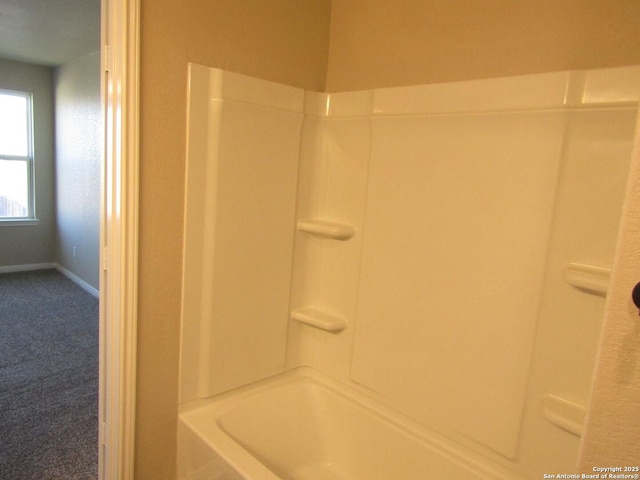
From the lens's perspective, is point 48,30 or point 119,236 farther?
point 48,30

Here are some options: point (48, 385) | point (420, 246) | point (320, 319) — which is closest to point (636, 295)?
point (420, 246)

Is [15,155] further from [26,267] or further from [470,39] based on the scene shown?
[470,39]

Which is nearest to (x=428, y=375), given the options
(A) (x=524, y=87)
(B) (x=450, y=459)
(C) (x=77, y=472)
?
(B) (x=450, y=459)

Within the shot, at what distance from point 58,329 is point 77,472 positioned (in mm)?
1942

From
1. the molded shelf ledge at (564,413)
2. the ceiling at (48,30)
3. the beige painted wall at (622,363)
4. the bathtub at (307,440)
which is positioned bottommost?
the bathtub at (307,440)

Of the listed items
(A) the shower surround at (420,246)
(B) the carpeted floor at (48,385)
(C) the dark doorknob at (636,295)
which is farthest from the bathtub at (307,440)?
(C) the dark doorknob at (636,295)

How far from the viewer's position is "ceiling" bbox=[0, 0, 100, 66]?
120 inches

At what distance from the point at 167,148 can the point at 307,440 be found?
1417 mm

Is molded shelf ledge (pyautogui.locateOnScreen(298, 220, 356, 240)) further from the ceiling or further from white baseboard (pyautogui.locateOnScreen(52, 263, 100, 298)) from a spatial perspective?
white baseboard (pyautogui.locateOnScreen(52, 263, 100, 298))

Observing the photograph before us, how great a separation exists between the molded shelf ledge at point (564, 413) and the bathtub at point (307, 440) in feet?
0.98

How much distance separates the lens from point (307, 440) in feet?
6.41

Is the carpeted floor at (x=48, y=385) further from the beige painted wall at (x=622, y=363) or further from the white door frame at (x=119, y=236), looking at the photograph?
the beige painted wall at (x=622, y=363)

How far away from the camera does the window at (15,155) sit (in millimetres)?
4941

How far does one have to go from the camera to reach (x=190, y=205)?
1608 mm
